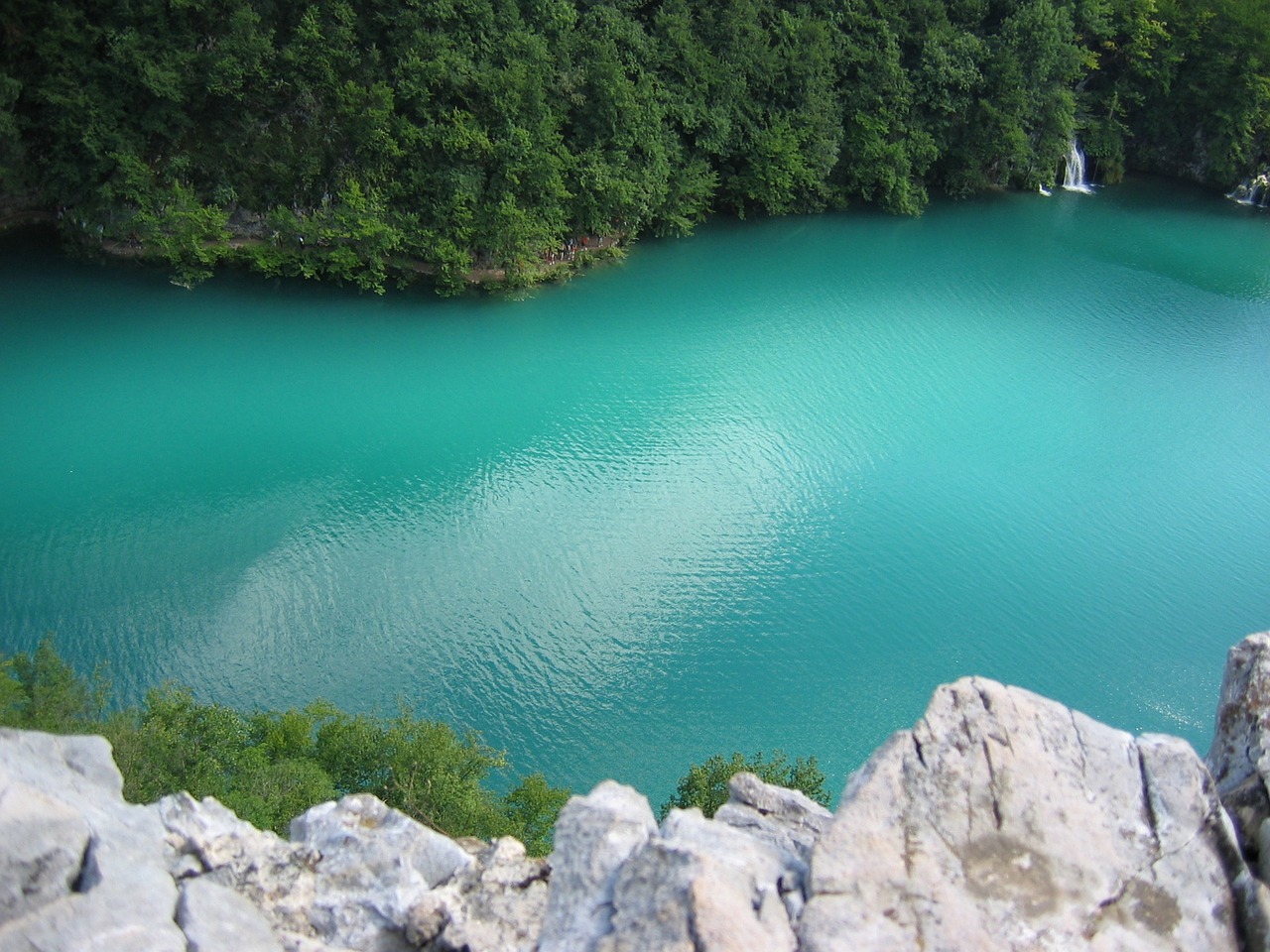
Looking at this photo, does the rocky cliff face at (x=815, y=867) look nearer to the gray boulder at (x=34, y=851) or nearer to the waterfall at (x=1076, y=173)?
the gray boulder at (x=34, y=851)

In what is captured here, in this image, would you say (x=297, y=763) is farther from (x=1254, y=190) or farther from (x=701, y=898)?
(x=1254, y=190)

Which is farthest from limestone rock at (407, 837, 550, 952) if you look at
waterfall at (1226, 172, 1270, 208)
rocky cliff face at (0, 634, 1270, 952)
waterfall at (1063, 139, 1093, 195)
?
waterfall at (1226, 172, 1270, 208)

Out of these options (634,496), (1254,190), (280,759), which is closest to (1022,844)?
(280,759)

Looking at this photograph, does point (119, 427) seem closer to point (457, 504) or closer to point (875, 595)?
point (457, 504)

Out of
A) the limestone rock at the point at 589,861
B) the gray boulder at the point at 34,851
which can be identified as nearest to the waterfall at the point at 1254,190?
the limestone rock at the point at 589,861

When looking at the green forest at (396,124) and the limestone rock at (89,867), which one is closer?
the limestone rock at (89,867)

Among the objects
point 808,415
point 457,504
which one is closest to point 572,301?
point 808,415
